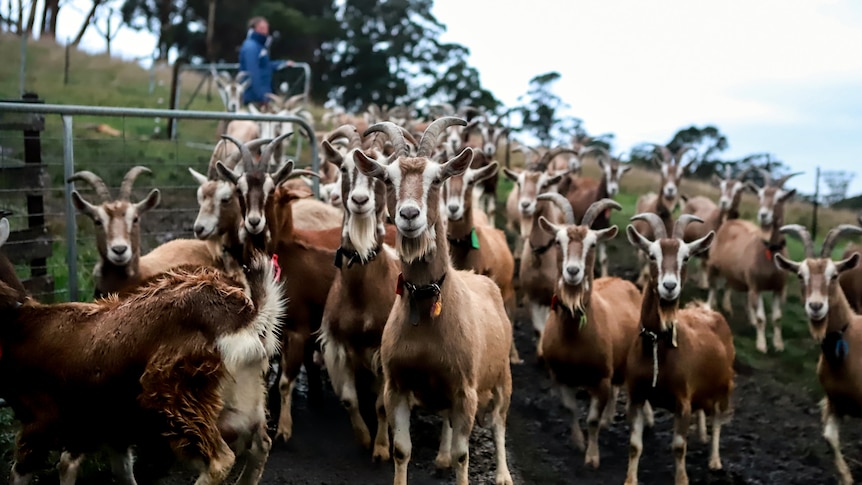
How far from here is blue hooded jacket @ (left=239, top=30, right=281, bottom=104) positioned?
14695mm

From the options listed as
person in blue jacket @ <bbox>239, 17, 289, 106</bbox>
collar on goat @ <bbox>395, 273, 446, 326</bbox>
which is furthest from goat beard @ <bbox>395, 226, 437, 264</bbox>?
person in blue jacket @ <bbox>239, 17, 289, 106</bbox>

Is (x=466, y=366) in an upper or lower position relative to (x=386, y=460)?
upper

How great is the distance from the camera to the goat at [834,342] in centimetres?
683

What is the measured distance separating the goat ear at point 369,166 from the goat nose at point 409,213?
39cm

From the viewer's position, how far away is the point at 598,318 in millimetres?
7156

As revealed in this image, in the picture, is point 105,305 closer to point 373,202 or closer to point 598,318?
point 373,202

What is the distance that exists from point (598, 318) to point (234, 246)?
322 cm

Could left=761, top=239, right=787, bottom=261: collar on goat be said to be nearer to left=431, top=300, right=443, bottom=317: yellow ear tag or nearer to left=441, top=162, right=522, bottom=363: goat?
left=441, top=162, right=522, bottom=363: goat

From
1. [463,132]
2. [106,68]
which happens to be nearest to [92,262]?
[463,132]

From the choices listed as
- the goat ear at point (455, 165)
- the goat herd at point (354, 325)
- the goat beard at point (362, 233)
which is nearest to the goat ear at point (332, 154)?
the goat herd at point (354, 325)

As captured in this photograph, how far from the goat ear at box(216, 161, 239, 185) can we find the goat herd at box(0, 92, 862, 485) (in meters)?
0.02

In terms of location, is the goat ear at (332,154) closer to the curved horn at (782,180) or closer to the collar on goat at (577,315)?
the collar on goat at (577,315)

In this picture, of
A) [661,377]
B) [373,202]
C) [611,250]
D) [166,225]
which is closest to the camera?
[373,202]

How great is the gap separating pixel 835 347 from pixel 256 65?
438 inches
